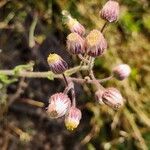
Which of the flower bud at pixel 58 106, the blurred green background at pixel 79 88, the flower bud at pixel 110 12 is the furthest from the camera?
the blurred green background at pixel 79 88

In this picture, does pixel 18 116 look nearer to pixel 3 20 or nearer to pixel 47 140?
pixel 47 140

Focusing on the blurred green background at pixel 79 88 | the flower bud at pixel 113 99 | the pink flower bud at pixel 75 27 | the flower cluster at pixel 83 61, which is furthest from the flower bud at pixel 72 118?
the blurred green background at pixel 79 88

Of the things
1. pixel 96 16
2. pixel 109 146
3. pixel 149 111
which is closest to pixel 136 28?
pixel 96 16

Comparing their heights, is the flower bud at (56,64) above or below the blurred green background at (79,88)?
above

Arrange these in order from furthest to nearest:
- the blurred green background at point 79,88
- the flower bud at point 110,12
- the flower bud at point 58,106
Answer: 1. the blurred green background at point 79,88
2. the flower bud at point 110,12
3. the flower bud at point 58,106

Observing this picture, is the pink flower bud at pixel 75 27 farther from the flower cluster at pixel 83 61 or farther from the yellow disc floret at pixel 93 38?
the yellow disc floret at pixel 93 38

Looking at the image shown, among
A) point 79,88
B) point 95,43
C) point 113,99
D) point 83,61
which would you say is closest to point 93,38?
point 95,43

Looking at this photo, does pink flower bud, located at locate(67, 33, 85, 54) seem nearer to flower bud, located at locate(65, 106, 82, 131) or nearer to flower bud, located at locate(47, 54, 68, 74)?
flower bud, located at locate(47, 54, 68, 74)

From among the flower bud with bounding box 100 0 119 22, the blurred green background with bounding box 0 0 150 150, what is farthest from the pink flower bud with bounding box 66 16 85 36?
the blurred green background with bounding box 0 0 150 150
